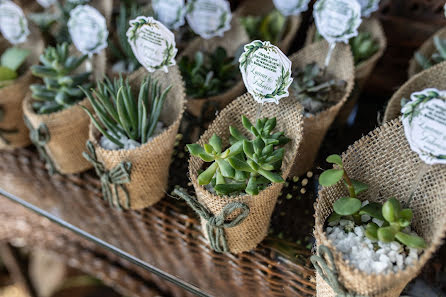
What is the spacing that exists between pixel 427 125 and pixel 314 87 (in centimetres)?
30

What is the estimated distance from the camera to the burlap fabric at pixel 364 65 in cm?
88

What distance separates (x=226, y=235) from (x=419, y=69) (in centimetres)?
57

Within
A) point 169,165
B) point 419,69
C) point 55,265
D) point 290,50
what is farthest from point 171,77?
point 55,265

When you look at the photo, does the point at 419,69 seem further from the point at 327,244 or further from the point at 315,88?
the point at 327,244

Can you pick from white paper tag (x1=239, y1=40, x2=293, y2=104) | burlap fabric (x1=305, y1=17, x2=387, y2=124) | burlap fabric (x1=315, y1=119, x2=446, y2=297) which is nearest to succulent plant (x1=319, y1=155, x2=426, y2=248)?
burlap fabric (x1=315, y1=119, x2=446, y2=297)

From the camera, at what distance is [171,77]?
2.61 ft

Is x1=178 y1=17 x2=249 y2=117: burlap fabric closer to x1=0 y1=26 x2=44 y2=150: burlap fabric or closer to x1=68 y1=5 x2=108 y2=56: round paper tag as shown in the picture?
x1=68 y1=5 x2=108 y2=56: round paper tag

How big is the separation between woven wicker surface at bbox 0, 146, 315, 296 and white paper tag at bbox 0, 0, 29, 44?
0.29 metres

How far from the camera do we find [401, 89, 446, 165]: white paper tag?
1.69ft

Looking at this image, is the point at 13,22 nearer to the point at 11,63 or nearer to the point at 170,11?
the point at 11,63

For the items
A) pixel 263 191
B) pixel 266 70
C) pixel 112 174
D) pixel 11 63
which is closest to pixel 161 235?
pixel 112 174

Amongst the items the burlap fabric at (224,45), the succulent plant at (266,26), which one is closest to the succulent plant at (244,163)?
the burlap fabric at (224,45)

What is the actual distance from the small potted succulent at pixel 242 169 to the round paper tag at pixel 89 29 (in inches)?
13.5

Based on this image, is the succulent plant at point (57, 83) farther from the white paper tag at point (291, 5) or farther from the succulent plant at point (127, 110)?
the white paper tag at point (291, 5)
